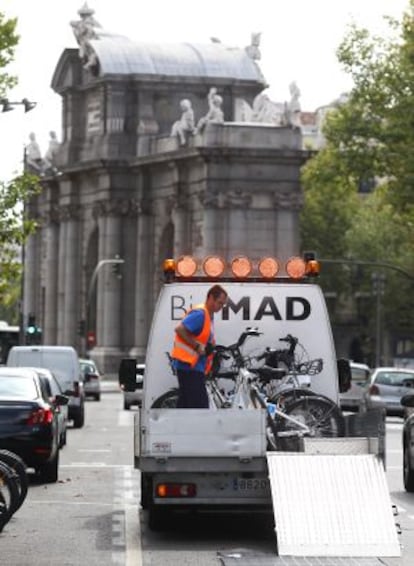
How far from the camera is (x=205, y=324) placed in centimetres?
1962

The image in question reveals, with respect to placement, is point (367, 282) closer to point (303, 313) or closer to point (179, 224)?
point (179, 224)

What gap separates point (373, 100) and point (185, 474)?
180 ft

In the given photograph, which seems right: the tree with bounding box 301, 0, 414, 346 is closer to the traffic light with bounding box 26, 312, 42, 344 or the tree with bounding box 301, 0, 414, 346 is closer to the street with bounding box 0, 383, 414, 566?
the traffic light with bounding box 26, 312, 42, 344

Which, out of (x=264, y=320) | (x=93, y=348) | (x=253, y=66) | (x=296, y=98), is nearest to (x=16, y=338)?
(x=93, y=348)

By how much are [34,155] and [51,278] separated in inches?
305

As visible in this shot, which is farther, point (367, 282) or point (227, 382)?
point (367, 282)

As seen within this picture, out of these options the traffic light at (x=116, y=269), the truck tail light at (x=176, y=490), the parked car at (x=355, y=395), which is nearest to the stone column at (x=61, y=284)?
the traffic light at (x=116, y=269)

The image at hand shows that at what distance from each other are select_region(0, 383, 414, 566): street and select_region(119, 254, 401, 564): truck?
1.09 feet

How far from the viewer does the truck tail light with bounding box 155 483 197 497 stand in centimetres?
1903

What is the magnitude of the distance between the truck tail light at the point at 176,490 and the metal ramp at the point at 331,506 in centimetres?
91

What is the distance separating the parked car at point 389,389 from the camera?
55.9 meters

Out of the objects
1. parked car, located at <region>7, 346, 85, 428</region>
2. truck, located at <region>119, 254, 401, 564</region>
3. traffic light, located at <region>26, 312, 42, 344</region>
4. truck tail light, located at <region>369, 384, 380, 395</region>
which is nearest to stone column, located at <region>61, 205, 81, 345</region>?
traffic light, located at <region>26, 312, 42, 344</region>

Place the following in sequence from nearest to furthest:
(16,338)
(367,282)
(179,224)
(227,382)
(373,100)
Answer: (227,382) < (373,100) < (16,338) < (179,224) < (367,282)

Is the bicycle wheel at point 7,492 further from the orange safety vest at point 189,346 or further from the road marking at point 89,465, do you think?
the road marking at point 89,465
